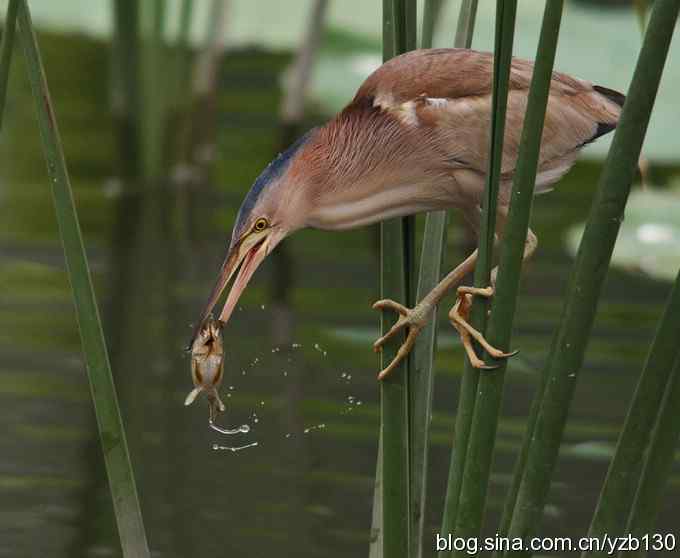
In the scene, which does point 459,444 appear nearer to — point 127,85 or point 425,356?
point 425,356

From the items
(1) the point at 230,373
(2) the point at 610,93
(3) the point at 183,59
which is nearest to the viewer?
(2) the point at 610,93

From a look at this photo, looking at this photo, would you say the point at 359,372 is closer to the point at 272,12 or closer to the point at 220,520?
the point at 220,520

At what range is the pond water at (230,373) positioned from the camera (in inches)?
111

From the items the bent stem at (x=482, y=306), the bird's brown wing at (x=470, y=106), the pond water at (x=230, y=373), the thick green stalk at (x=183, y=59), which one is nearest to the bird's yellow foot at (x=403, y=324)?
the bent stem at (x=482, y=306)

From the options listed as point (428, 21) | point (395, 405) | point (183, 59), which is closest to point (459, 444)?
point (395, 405)

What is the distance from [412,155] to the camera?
6.26 ft

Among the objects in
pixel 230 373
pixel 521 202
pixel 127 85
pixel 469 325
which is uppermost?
pixel 521 202

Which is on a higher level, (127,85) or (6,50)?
(6,50)

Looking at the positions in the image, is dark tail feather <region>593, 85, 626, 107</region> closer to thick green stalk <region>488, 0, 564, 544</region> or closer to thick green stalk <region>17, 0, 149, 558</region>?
thick green stalk <region>488, 0, 564, 544</region>

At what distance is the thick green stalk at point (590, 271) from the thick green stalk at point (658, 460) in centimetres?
10

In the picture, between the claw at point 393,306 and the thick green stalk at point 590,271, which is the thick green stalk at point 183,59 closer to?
the claw at point 393,306

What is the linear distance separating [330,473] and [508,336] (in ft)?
5.26

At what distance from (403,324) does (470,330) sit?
4.7 inches

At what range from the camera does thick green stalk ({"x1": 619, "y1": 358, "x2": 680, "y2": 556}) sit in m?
1.48
